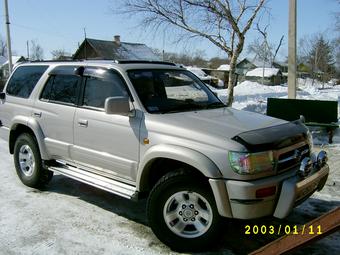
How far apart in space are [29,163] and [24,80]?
128 centimetres

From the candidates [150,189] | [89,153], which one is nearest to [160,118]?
[150,189]

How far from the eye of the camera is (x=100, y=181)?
16.3ft

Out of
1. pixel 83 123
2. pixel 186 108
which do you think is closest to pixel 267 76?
pixel 186 108

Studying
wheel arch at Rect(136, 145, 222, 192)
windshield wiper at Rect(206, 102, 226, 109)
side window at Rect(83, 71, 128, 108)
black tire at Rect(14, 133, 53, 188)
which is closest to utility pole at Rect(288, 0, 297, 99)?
windshield wiper at Rect(206, 102, 226, 109)

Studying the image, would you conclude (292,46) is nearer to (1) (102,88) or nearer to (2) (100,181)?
(1) (102,88)

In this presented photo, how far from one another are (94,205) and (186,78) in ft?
6.87

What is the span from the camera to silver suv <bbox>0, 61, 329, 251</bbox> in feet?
12.7

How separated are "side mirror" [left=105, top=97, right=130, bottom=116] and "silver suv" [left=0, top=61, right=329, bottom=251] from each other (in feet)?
0.04

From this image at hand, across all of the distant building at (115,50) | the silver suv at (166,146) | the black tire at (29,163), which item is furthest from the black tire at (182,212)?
the distant building at (115,50)

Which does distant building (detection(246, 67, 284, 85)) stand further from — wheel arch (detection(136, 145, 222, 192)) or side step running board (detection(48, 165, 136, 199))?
wheel arch (detection(136, 145, 222, 192))

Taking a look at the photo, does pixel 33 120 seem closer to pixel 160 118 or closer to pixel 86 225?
pixel 86 225

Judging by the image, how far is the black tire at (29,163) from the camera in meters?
6.07

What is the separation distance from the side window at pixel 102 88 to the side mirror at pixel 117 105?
1.00 feet

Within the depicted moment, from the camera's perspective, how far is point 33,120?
5.99 meters
